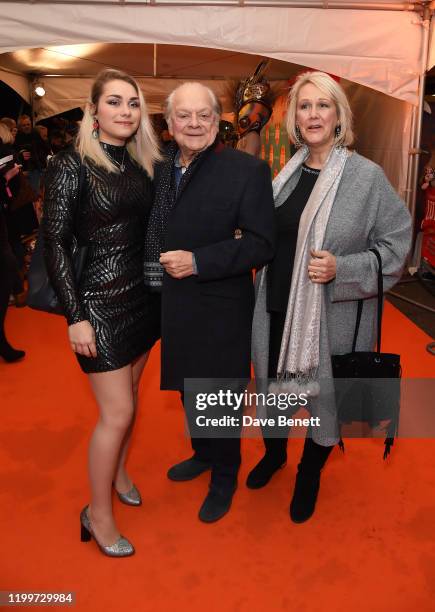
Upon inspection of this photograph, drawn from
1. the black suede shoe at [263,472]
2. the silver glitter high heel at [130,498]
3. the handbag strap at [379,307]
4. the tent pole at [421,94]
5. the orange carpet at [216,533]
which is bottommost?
the orange carpet at [216,533]

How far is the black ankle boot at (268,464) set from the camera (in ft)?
7.84

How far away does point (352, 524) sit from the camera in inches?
85.1

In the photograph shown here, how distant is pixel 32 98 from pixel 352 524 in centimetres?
826

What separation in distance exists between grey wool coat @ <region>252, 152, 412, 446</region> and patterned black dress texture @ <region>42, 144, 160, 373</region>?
2.07ft

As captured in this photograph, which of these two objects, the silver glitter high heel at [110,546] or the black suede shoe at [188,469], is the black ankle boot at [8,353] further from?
the silver glitter high heel at [110,546]

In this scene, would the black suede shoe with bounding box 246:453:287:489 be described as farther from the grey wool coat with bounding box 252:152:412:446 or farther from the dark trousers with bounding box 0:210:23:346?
the dark trousers with bounding box 0:210:23:346

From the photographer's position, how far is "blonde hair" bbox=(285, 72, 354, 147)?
1829 mm

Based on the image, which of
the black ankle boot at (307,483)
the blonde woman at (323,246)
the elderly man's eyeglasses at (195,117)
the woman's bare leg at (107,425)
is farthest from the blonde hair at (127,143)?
the black ankle boot at (307,483)

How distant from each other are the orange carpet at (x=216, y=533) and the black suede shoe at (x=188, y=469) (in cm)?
3

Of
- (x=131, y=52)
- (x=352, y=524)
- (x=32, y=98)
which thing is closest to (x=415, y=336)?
(x=352, y=524)

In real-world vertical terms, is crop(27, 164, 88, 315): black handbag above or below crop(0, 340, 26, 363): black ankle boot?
above

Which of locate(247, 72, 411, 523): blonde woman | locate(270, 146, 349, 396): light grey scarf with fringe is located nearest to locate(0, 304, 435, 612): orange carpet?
locate(247, 72, 411, 523): blonde woman

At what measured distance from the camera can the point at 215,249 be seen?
180 centimetres

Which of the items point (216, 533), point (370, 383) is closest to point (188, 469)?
point (216, 533)
